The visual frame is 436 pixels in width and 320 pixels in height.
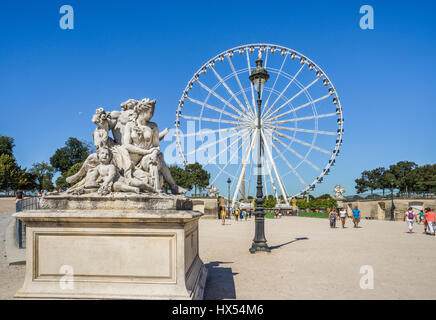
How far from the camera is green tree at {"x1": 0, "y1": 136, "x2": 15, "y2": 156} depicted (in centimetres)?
5584

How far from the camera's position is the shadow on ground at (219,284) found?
5234 mm

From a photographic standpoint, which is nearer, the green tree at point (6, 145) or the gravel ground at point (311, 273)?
the gravel ground at point (311, 273)

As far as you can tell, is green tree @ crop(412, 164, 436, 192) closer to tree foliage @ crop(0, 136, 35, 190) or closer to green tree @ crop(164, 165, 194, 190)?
green tree @ crop(164, 165, 194, 190)

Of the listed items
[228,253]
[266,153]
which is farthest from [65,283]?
[266,153]

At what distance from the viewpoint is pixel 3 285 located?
18.1 ft

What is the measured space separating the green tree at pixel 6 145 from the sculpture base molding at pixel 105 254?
6240cm

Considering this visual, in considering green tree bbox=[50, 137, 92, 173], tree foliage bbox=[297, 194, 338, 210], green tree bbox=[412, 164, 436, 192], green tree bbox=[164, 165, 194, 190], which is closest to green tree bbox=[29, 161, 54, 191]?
green tree bbox=[50, 137, 92, 173]

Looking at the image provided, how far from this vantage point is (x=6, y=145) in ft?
185

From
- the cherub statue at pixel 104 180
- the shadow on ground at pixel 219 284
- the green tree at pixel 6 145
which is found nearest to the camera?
the cherub statue at pixel 104 180

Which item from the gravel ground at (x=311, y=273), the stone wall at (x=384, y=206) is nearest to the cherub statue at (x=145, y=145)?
the gravel ground at (x=311, y=273)

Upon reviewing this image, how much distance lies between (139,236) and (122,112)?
2.16 metres

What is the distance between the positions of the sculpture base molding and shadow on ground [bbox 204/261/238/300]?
1291 millimetres

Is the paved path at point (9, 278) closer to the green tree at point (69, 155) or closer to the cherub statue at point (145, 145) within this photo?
the cherub statue at point (145, 145)
